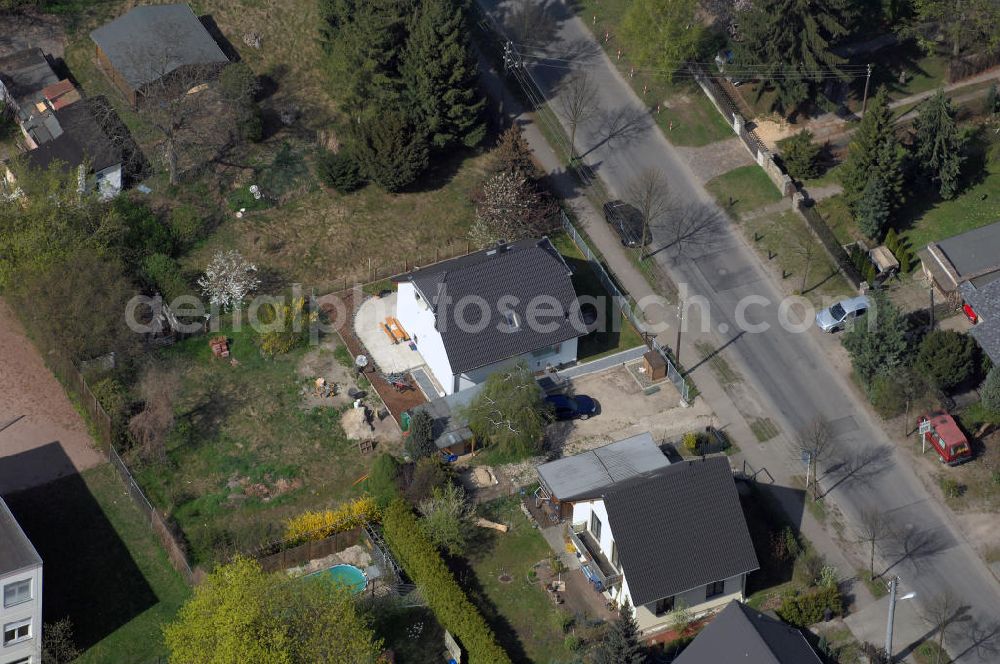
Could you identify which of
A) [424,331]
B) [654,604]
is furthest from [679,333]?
[654,604]

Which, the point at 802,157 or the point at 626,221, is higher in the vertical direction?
the point at 626,221

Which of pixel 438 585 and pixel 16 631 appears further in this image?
pixel 438 585

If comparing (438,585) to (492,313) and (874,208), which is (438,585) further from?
(874,208)

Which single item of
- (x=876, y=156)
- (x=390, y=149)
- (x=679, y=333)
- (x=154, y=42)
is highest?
(x=154, y=42)

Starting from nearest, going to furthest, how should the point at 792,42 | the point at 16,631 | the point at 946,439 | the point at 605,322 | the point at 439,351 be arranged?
the point at 16,631 < the point at 946,439 < the point at 439,351 < the point at 605,322 < the point at 792,42

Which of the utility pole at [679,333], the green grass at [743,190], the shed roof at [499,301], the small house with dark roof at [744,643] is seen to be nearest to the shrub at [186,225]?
the shed roof at [499,301]

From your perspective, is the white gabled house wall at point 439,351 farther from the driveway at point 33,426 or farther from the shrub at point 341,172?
the driveway at point 33,426
